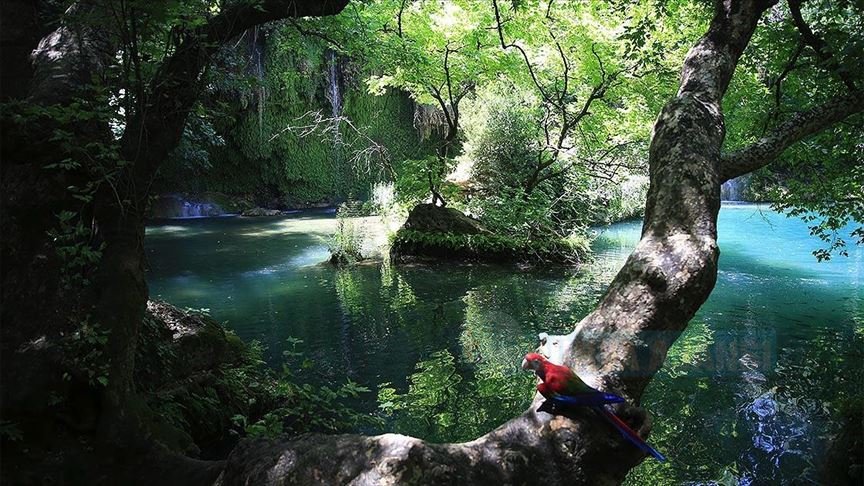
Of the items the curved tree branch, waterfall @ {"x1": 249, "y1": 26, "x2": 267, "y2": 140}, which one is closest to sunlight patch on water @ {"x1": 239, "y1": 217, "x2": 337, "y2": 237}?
waterfall @ {"x1": 249, "y1": 26, "x2": 267, "y2": 140}

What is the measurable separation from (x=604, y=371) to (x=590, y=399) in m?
0.16

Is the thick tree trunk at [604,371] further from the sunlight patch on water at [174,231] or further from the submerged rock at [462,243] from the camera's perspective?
the sunlight patch on water at [174,231]

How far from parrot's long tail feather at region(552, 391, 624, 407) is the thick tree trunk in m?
0.06

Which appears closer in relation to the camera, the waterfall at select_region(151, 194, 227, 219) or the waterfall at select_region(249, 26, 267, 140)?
the waterfall at select_region(249, 26, 267, 140)

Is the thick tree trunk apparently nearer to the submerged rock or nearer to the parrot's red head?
the parrot's red head

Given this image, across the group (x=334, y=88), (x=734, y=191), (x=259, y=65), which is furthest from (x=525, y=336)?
(x=734, y=191)

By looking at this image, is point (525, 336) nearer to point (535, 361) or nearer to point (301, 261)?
point (535, 361)

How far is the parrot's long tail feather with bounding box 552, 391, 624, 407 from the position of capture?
1.69m

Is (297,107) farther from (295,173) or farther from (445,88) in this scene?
(445,88)

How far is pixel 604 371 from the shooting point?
1818 mm

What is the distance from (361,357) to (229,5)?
423 cm

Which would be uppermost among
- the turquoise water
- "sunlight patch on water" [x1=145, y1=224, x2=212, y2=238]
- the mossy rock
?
the mossy rock

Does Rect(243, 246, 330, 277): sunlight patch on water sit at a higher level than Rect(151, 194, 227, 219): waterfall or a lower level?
lower

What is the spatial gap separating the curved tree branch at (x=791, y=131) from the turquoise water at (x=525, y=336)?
2.40 meters
